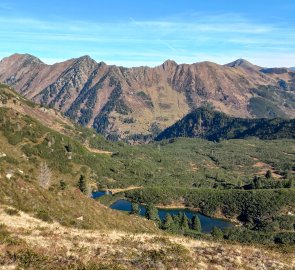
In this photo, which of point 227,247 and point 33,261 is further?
point 227,247

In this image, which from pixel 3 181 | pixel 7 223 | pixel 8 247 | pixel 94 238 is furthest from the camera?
pixel 3 181

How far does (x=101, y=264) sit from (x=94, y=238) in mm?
7568

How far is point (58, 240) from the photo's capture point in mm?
41469

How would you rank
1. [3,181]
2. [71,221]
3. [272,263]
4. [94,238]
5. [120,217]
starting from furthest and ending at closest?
[120,217] → [3,181] → [71,221] → [94,238] → [272,263]

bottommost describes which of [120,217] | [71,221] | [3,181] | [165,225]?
[165,225]

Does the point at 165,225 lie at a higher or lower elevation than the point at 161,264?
lower

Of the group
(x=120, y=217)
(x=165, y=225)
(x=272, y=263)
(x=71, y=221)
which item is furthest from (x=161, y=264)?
(x=165, y=225)

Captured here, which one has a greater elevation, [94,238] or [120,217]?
[94,238]

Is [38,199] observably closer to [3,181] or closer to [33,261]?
[3,181]

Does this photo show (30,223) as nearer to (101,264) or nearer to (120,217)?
(101,264)

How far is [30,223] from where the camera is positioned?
49.6 metres

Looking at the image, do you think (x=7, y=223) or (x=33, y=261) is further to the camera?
(x=7, y=223)

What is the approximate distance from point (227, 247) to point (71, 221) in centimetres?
3336

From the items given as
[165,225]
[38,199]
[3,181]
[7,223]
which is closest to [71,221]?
[38,199]
